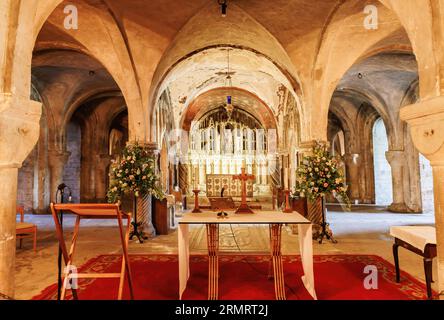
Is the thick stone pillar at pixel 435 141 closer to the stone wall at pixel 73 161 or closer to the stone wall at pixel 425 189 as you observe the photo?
the stone wall at pixel 425 189

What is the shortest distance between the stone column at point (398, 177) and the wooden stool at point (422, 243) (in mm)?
9150

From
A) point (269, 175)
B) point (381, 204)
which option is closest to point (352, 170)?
point (381, 204)

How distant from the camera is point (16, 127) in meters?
2.53

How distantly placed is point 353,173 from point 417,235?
39.8ft

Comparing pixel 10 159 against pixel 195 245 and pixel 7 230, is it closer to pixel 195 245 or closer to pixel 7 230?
pixel 7 230

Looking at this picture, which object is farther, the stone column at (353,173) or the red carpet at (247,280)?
the stone column at (353,173)

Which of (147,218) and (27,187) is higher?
(27,187)

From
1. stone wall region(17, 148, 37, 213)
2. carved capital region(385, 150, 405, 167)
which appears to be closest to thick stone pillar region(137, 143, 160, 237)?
stone wall region(17, 148, 37, 213)

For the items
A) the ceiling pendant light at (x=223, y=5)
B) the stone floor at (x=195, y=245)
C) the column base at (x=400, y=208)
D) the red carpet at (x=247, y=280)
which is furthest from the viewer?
the column base at (x=400, y=208)

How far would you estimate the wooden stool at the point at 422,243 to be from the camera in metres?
3.32

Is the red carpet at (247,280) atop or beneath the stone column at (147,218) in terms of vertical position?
beneath

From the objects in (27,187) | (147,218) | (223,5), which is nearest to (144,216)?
(147,218)

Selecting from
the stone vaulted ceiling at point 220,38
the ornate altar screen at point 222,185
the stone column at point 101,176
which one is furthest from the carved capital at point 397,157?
the stone column at point 101,176

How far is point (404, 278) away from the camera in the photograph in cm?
419
